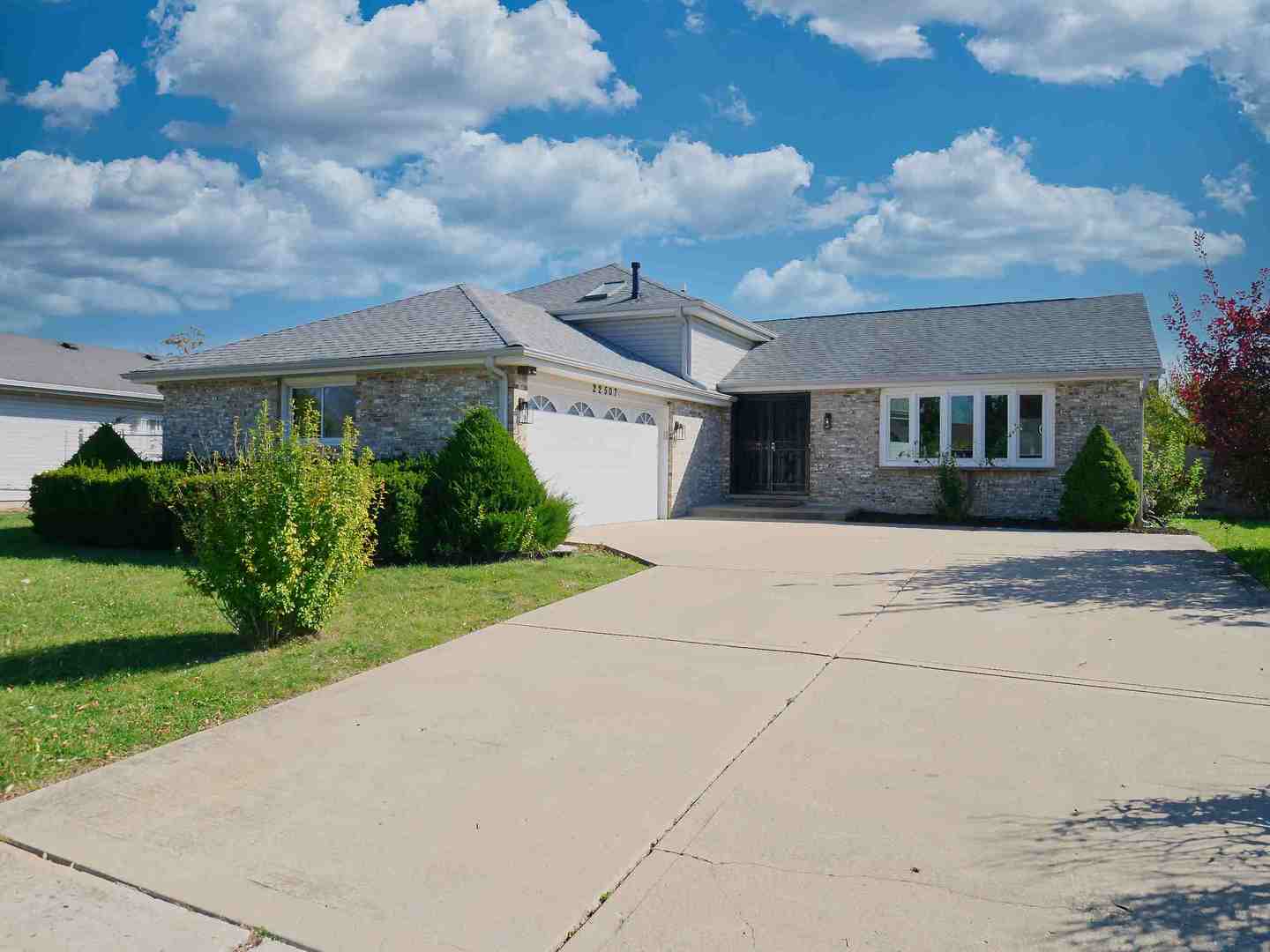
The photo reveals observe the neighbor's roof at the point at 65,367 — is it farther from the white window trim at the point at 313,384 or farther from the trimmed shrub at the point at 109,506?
the trimmed shrub at the point at 109,506

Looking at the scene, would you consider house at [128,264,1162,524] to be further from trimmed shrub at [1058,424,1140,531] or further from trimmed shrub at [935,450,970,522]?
trimmed shrub at [1058,424,1140,531]

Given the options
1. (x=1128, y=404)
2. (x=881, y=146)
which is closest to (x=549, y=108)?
(x=881, y=146)

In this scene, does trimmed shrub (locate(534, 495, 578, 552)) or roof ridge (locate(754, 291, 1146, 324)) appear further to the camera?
roof ridge (locate(754, 291, 1146, 324))

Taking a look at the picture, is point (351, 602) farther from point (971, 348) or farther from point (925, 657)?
point (971, 348)

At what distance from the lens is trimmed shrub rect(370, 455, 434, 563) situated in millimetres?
10578

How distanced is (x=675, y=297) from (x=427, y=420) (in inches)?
287

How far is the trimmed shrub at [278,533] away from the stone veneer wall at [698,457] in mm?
11331

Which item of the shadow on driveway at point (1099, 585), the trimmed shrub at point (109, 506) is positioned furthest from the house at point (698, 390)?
the shadow on driveway at point (1099, 585)

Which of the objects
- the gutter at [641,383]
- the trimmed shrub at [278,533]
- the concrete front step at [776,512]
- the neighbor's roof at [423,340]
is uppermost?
the neighbor's roof at [423,340]

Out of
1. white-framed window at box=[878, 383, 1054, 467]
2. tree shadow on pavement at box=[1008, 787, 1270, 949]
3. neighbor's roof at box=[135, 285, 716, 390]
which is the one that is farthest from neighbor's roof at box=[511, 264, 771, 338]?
tree shadow on pavement at box=[1008, 787, 1270, 949]

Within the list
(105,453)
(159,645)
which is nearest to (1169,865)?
(159,645)

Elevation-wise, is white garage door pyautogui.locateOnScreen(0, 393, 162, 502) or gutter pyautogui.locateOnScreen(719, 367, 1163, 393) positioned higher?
gutter pyautogui.locateOnScreen(719, 367, 1163, 393)

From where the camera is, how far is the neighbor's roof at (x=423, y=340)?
13727 millimetres

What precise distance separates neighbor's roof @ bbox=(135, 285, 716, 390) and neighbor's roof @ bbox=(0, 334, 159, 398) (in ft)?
20.4
